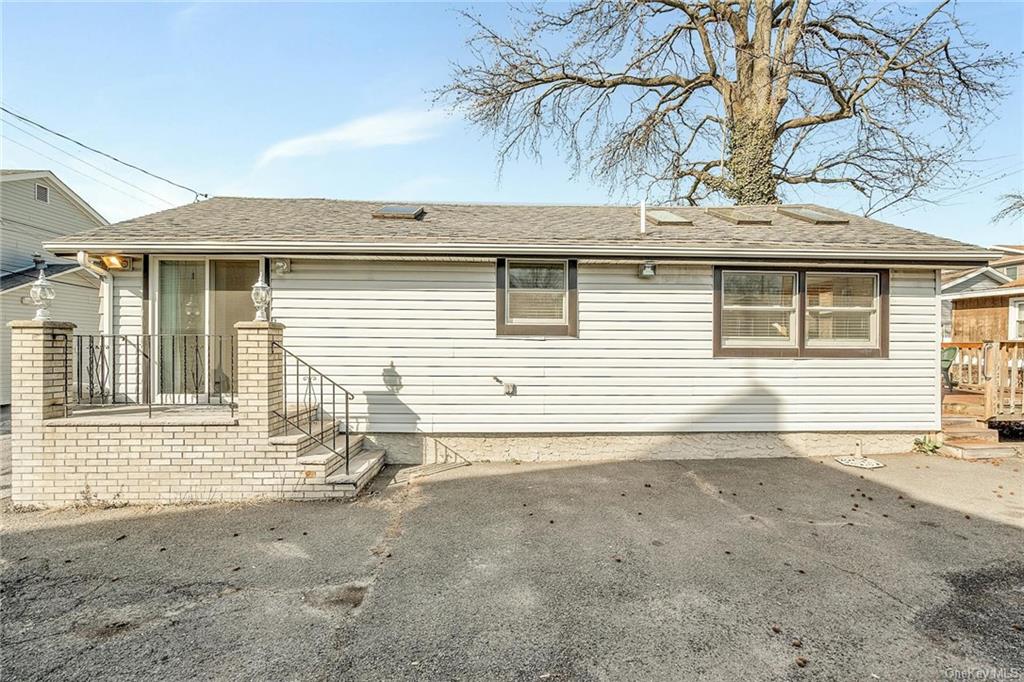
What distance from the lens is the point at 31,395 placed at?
4574 mm

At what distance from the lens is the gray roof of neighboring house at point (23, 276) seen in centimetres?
1229

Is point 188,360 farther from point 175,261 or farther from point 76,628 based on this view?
point 76,628

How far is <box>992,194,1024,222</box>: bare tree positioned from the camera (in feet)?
49.8

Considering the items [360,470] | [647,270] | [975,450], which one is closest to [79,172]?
[360,470]

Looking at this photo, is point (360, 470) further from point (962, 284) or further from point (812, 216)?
point (962, 284)

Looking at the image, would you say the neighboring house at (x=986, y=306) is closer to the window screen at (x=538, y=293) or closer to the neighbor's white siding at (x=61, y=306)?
the window screen at (x=538, y=293)

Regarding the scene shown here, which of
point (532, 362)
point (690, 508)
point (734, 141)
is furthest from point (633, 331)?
point (734, 141)

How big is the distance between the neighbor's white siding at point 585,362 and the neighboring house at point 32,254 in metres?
10.9

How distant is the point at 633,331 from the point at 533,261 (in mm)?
1602

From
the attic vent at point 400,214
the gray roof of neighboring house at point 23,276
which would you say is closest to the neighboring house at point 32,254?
the gray roof of neighboring house at point 23,276

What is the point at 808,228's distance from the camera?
23.4ft

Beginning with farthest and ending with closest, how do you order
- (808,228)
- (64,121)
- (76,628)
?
1. (64,121)
2. (808,228)
3. (76,628)

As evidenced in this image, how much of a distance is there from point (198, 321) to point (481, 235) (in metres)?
3.84

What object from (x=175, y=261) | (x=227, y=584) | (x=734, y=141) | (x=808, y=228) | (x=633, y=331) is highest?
(x=734, y=141)
